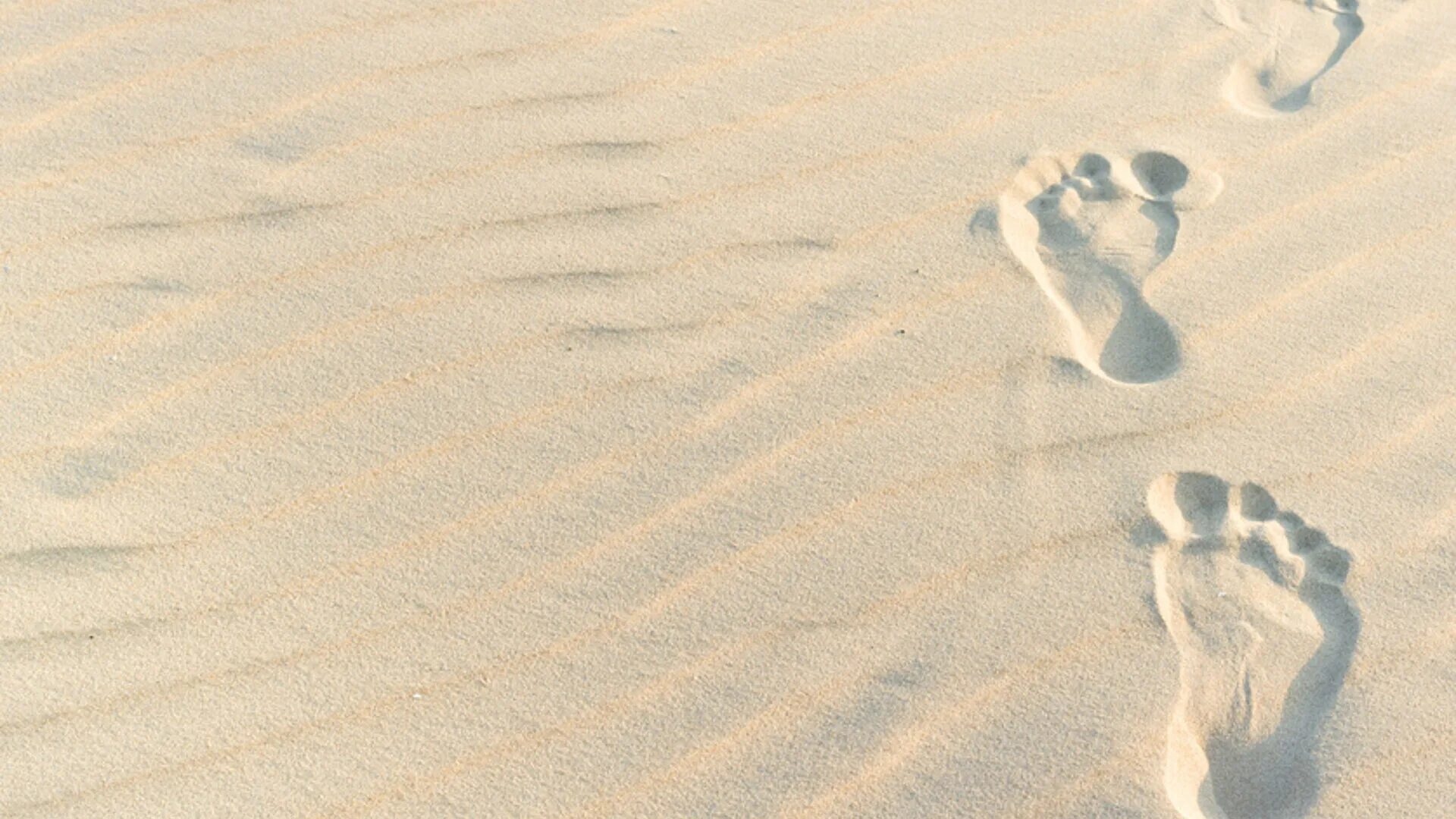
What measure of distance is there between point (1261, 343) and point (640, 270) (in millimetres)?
915

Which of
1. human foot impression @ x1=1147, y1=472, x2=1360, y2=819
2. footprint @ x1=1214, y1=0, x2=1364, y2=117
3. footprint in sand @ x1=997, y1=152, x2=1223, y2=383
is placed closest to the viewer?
human foot impression @ x1=1147, y1=472, x2=1360, y2=819

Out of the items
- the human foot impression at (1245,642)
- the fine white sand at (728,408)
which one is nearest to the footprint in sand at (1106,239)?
the fine white sand at (728,408)

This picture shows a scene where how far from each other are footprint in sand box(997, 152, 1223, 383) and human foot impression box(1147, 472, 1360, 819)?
0.24 meters

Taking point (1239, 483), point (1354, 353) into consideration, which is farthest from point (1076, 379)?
point (1354, 353)

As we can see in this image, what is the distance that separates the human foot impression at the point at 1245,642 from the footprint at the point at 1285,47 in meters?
0.88

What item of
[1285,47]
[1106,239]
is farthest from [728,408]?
[1285,47]

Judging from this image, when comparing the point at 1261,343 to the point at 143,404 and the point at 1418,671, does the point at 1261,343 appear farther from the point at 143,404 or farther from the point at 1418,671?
the point at 143,404

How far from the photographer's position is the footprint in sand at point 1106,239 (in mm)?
2125

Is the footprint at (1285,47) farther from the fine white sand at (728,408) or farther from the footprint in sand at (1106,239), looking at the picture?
the footprint in sand at (1106,239)

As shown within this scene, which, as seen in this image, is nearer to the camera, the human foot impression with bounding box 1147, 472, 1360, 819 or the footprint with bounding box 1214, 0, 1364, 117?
the human foot impression with bounding box 1147, 472, 1360, 819

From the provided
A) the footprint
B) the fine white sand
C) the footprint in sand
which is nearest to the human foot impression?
the fine white sand

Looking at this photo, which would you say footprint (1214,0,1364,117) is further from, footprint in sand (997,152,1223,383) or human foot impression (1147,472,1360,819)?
human foot impression (1147,472,1360,819)

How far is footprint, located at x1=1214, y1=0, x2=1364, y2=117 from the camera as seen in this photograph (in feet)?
8.29

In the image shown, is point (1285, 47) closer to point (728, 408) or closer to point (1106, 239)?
point (1106, 239)
